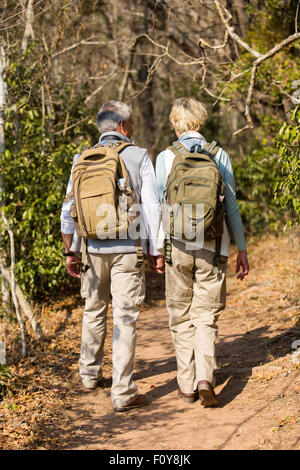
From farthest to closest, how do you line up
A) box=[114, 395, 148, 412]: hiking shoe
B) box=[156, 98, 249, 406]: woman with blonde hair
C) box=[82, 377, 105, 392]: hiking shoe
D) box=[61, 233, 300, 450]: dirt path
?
box=[82, 377, 105, 392]: hiking shoe → box=[114, 395, 148, 412]: hiking shoe → box=[156, 98, 249, 406]: woman with blonde hair → box=[61, 233, 300, 450]: dirt path

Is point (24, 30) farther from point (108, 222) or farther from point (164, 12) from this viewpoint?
point (108, 222)

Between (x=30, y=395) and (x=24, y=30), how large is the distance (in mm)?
5821

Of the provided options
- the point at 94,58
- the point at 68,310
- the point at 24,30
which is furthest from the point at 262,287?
the point at 94,58

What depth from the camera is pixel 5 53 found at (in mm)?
6926

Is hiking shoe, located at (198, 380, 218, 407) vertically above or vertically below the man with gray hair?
below

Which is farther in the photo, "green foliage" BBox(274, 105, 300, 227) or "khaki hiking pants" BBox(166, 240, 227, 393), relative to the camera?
"green foliage" BBox(274, 105, 300, 227)

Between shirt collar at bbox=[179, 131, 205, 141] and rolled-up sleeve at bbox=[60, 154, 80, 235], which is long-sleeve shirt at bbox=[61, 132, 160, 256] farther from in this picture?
shirt collar at bbox=[179, 131, 205, 141]

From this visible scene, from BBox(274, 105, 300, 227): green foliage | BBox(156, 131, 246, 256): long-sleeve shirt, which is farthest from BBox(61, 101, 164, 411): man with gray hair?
BBox(274, 105, 300, 227): green foliage

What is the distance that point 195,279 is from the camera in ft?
13.9

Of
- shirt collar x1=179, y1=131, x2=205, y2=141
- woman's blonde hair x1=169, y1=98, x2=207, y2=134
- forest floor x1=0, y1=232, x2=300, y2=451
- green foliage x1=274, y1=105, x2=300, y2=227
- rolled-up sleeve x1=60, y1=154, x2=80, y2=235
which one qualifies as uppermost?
woman's blonde hair x1=169, y1=98, x2=207, y2=134

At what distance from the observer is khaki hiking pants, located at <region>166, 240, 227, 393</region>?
409 centimetres

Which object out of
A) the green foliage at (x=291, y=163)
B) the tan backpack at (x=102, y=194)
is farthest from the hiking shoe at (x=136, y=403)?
the green foliage at (x=291, y=163)

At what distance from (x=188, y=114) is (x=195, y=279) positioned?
1211 millimetres

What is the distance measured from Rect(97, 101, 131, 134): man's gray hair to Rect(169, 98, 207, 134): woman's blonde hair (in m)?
0.37
